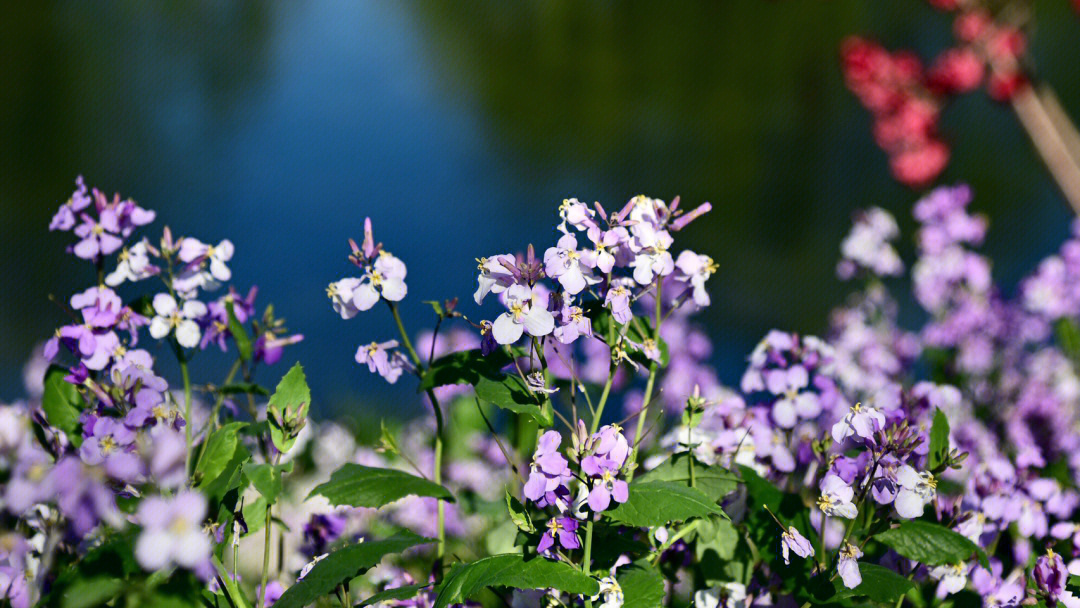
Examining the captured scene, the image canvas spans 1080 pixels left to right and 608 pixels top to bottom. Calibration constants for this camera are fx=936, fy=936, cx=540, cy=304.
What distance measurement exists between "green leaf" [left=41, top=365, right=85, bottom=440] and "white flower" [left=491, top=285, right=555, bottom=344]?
0.58 metres

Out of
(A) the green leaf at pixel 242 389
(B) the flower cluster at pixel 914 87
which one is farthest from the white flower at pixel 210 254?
(B) the flower cluster at pixel 914 87

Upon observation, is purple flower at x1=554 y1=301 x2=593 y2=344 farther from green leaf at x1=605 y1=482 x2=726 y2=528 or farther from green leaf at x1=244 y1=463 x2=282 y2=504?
green leaf at x1=244 y1=463 x2=282 y2=504

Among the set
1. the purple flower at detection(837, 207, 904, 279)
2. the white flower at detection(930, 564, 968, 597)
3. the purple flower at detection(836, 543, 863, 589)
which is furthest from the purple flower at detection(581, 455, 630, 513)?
the purple flower at detection(837, 207, 904, 279)

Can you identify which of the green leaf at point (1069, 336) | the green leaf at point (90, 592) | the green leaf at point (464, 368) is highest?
the green leaf at point (1069, 336)

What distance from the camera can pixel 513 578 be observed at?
0.90m

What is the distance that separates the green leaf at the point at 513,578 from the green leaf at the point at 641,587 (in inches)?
2.7

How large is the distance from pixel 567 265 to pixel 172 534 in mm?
463

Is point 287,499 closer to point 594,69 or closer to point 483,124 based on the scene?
point 483,124

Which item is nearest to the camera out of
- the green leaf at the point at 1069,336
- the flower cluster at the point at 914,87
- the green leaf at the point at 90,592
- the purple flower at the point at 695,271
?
the green leaf at the point at 90,592

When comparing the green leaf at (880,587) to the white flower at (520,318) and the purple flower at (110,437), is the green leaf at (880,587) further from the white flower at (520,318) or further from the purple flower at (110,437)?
the purple flower at (110,437)

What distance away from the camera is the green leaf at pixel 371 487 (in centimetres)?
108

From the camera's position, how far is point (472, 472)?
2.43 meters

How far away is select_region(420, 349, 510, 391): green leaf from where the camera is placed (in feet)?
3.50

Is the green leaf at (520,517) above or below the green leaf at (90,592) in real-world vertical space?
above
